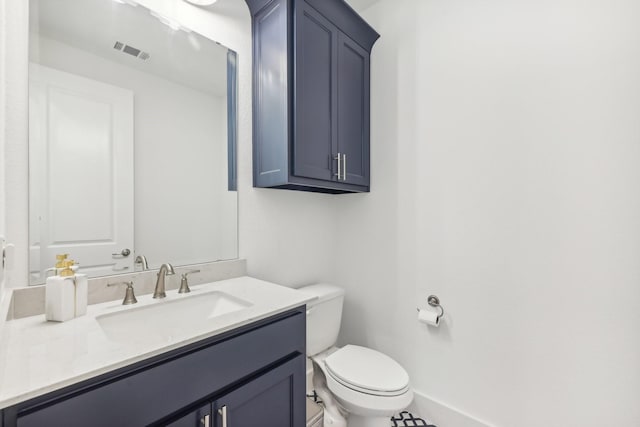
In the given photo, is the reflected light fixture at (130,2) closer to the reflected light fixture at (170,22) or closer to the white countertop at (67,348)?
the reflected light fixture at (170,22)

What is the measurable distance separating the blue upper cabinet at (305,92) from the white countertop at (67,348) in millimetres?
728

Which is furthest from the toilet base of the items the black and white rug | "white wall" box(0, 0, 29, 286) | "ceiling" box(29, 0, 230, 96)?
"ceiling" box(29, 0, 230, 96)

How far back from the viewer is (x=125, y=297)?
102 cm

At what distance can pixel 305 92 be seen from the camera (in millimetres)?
1395

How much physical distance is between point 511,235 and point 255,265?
1.30 meters

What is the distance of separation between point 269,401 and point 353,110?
4.96ft

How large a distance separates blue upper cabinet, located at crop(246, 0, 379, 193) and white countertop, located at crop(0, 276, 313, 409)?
2.39 feet

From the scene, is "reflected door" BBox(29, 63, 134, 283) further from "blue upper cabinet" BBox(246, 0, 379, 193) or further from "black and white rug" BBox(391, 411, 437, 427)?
→ "black and white rug" BBox(391, 411, 437, 427)

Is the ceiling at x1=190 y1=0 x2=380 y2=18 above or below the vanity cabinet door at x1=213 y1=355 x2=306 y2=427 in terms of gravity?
above

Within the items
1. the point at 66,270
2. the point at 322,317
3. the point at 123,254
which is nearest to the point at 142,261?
the point at 123,254

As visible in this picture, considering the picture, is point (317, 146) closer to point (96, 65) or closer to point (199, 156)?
point (199, 156)

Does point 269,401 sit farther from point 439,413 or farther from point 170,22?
point 170,22

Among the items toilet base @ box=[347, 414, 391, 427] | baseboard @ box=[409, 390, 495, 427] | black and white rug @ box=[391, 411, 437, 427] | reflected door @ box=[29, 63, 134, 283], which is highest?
reflected door @ box=[29, 63, 134, 283]

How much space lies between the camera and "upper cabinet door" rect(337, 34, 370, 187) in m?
1.62
